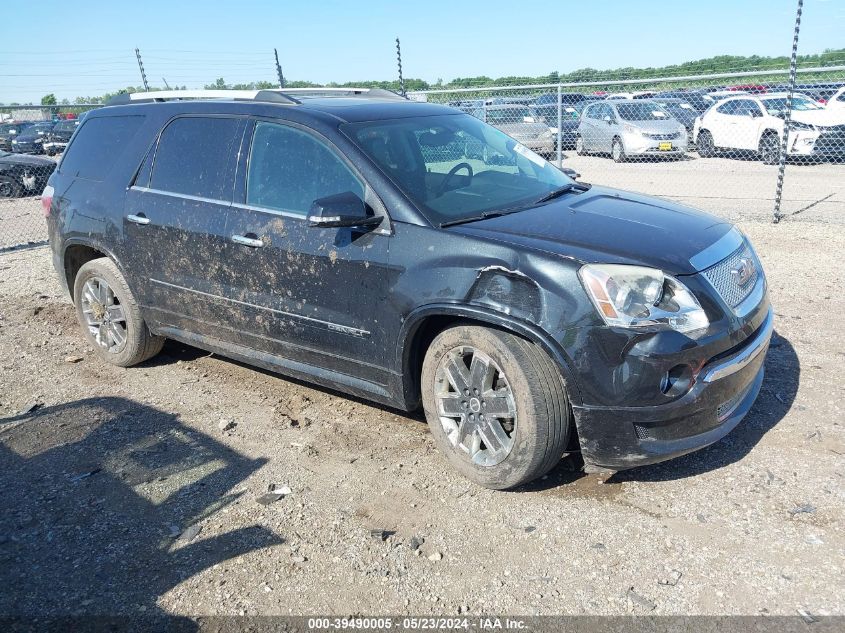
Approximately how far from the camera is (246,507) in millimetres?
3541

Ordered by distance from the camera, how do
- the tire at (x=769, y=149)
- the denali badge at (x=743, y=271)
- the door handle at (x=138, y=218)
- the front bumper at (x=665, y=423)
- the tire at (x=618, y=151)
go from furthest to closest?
the tire at (x=618, y=151)
the tire at (x=769, y=149)
the door handle at (x=138, y=218)
the denali badge at (x=743, y=271)
the front bumper at (x=665, y=423)

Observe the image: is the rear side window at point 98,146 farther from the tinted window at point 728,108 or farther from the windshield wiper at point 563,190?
the tinted window at point 728,108

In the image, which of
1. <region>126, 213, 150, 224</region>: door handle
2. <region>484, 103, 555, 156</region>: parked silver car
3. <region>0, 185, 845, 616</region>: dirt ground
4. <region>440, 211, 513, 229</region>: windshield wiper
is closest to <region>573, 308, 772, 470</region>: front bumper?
<region>0, 185, 845, 616</region>: dirt ground

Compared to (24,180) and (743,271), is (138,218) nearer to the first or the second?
(743,271)

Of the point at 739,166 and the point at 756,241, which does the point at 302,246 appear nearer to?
the point at 756,241

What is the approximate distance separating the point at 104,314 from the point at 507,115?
10.9 metres

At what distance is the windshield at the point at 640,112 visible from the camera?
16406 mm

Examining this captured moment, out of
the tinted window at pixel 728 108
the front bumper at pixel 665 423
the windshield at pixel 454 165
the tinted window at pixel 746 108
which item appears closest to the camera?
the front bumper at pixel 665 423

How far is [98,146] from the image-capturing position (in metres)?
5.35

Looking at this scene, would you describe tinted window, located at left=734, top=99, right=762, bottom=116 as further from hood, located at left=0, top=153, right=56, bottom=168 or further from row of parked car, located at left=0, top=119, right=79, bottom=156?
row of parked car, located at left=0, top=119, right=79, bottom=156

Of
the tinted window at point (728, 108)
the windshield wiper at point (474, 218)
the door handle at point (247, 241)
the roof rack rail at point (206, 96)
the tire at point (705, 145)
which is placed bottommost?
the tire at point (705, 145)

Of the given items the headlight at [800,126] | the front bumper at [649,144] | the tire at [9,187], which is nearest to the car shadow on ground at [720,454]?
the headlight at [800,126]

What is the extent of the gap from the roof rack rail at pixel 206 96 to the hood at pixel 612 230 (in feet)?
5.49

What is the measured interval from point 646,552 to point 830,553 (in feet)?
2.40
